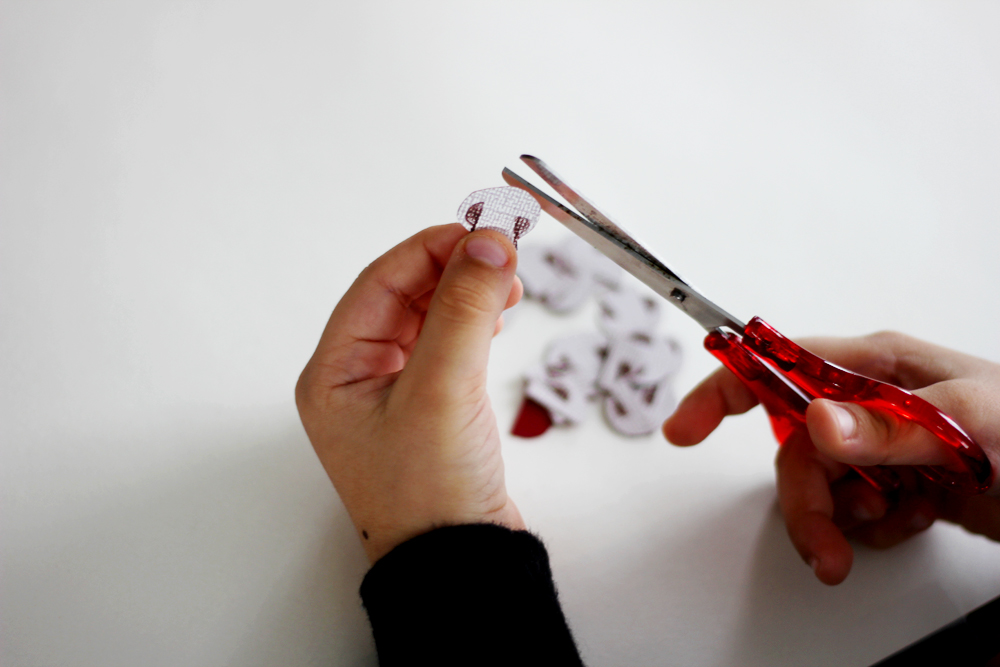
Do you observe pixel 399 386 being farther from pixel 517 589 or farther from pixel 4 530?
pixel 4 530

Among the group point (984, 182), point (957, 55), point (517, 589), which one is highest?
point (957, 55)

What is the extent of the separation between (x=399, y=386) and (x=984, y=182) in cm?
136

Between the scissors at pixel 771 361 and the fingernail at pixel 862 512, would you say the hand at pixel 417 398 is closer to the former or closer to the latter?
the scissors at pixel 771 361

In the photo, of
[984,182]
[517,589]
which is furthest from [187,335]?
[984,182]

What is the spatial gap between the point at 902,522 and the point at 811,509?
0.46ft

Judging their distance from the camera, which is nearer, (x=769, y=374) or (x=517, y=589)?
(x=517, y=589)

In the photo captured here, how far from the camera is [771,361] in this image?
68cm

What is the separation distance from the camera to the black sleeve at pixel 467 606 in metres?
0.56

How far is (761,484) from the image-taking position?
90cm

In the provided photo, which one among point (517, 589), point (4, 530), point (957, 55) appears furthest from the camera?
point (957, 55)

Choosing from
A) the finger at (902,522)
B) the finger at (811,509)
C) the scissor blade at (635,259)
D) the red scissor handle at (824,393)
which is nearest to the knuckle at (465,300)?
the scissor blade at (635,259)

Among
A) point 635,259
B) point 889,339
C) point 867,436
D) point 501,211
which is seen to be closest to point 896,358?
point 889,339

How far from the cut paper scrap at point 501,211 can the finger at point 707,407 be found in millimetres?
380

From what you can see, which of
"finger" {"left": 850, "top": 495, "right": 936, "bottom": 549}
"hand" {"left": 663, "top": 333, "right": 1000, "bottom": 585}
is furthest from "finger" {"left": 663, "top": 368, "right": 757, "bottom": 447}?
"finger" {"left": 850, "top": 495, "right": 936, "bottom": 549}
